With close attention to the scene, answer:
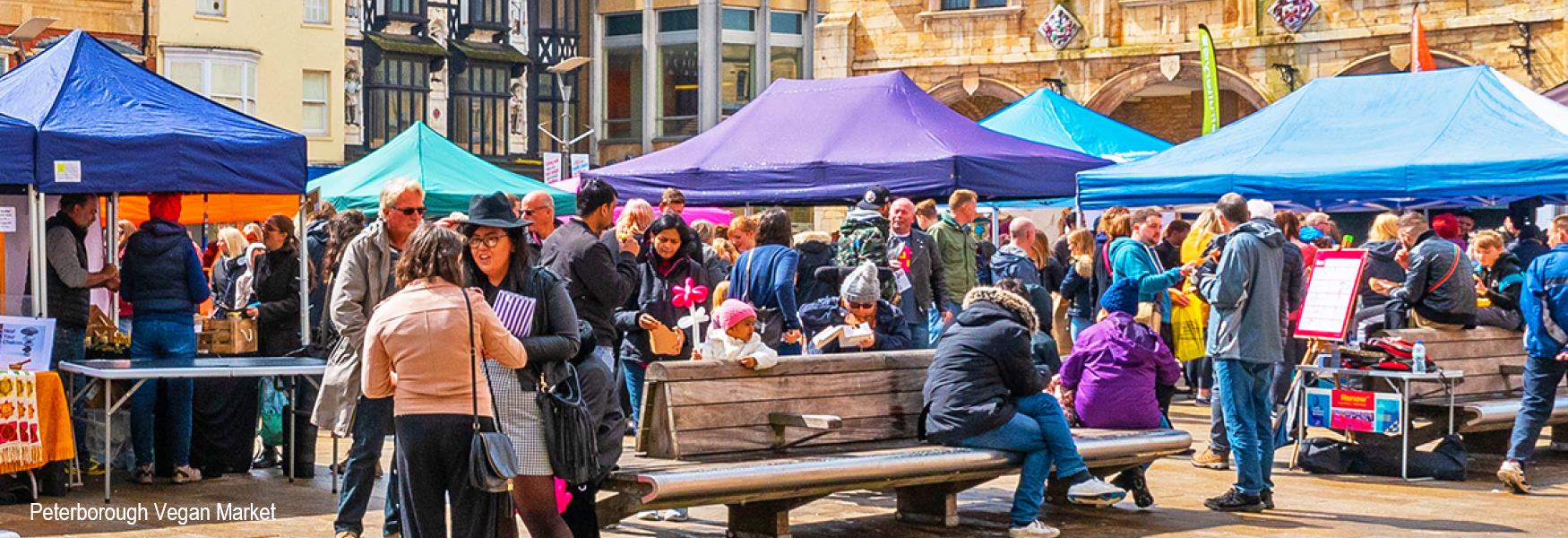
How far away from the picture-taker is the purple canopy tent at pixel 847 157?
1548cm

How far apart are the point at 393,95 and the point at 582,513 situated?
35866mm

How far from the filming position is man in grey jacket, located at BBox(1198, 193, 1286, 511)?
33.2 feet

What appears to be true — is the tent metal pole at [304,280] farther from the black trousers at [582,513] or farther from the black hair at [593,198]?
the black trousers at [582,513]

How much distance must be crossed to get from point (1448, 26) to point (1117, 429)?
23545mm

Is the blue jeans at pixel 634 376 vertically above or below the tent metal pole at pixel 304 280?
below

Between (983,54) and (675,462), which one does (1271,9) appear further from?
(675,462)

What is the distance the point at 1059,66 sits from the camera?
119ft

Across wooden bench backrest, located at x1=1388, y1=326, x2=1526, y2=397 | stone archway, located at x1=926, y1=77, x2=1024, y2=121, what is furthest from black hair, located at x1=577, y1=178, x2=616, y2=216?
stone archway, located at x1=926, y1=77, x2=1024, y2=121

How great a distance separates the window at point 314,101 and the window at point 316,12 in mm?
1033

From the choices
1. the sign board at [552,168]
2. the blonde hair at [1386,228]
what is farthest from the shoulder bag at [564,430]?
the sign board at [552,168]

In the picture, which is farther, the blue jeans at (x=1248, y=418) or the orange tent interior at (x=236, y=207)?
the orange tent interior at (x=236, y=207)

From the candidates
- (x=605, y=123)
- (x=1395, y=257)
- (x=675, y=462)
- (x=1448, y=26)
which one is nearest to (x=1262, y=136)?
(x=1395, y=257)

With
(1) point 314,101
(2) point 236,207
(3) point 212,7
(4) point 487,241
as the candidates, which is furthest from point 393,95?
(4) point 487,241

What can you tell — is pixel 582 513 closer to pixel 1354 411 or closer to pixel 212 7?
pixel 1354 411
